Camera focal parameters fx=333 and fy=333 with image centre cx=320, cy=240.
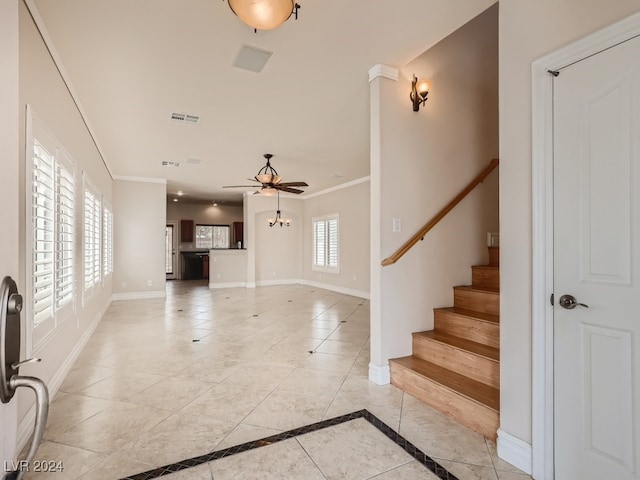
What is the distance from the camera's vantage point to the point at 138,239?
299 inches

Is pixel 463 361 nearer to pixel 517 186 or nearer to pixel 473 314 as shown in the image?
pixel 473 314

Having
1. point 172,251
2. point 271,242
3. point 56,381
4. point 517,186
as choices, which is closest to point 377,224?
point 517,186

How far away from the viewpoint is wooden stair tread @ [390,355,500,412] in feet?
7.25

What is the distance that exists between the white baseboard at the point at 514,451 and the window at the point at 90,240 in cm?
452

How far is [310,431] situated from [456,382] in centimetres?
114

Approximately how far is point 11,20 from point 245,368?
121 inches

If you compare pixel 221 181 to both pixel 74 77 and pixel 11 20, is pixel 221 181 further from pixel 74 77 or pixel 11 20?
pixel 11 20

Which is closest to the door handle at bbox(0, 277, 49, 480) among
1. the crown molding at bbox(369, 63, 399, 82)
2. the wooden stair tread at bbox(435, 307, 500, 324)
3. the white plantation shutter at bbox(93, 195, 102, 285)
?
the wooden stair tread at bbox(435, 307, 500, 324)

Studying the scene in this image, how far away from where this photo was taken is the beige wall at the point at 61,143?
2125 millimetres

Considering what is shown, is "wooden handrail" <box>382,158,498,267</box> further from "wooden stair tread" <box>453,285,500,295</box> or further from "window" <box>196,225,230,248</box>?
"window" <box>196,225,230,248</box>

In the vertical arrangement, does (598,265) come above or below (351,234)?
below

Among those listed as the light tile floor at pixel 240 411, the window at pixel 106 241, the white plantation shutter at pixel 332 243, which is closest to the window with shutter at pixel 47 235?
the light tile floor at pixel 240 411

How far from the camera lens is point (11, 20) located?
37.4 inches

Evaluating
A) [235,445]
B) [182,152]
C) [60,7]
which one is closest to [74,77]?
[60,7]
